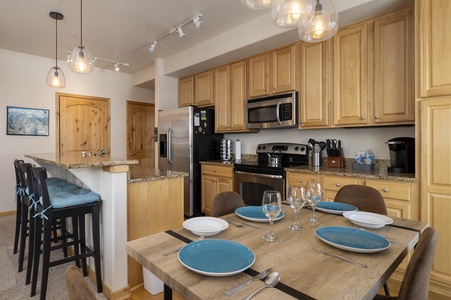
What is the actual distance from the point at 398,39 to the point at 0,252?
15.0ft

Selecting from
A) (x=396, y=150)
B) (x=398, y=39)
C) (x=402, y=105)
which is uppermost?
(x=398, y=39)

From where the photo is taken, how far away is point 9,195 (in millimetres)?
4168

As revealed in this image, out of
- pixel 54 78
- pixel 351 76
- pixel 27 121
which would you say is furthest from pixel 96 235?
pixel 27 121

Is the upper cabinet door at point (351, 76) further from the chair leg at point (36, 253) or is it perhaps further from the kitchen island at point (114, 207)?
the chair leg at point (36, 253)

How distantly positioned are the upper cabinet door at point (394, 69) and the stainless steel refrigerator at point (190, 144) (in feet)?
7.88

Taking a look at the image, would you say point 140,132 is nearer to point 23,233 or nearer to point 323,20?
point 23,233

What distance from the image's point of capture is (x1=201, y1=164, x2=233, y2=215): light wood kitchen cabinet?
355 centimetres

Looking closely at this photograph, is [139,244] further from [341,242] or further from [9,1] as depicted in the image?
[9,1]

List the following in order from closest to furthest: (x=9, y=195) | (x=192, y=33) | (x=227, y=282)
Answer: (x=227, y=282) → (x=192, y=33) → (x=9, y=195)

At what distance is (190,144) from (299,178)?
5.94 feet

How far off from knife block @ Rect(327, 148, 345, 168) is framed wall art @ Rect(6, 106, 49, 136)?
15.2ft

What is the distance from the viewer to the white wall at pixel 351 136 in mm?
2733

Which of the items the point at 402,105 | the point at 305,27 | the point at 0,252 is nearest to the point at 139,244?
the point at 305,27

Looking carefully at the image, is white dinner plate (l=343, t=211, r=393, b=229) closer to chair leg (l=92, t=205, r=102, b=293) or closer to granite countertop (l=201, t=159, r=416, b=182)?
granite countertop (l=201, t=159, r=416, b=182)
